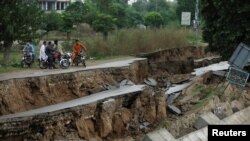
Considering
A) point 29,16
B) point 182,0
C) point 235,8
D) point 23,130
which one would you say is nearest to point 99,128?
point 23,130

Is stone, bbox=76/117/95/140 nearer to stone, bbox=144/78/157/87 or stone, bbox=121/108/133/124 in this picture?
stone, bbox=121/108/133/124

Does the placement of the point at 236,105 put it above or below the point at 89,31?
below

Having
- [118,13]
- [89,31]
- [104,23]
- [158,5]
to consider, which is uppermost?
[158,5]

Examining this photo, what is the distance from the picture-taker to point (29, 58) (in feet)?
83.4

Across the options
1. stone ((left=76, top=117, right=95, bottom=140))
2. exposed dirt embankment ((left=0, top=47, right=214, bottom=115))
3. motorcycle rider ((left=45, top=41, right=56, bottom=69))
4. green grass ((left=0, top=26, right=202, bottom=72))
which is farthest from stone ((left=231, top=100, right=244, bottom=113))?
green grass ((left=0, top=26, right=202, bottom=72))

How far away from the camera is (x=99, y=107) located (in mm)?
17453

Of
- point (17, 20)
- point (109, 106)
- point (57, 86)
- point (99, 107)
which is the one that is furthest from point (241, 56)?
point (17, 20)

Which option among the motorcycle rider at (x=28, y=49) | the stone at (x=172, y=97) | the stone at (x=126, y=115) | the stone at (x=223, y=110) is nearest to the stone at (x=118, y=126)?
the stone at (x=126, y=115)

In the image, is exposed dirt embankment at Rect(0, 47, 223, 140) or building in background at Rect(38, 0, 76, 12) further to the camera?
building in background at Rect(38, 0, 76, 12)

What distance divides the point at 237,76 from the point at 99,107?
16.0 feet

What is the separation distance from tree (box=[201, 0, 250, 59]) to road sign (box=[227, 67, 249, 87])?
471 cm

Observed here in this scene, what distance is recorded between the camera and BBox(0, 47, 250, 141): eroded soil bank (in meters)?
15.7

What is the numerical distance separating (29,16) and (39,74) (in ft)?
18.2

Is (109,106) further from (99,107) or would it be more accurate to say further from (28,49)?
(28,49)
